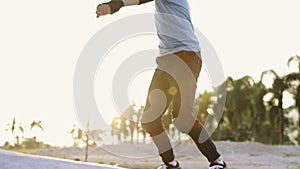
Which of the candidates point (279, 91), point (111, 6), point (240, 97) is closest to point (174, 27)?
point (111, 6)

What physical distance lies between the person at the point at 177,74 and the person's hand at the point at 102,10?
0.24 meters

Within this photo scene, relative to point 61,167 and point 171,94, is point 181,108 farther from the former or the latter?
point 61,167

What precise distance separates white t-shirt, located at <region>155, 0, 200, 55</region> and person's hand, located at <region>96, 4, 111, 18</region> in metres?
0.64

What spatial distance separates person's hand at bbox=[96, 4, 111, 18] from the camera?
174 inches

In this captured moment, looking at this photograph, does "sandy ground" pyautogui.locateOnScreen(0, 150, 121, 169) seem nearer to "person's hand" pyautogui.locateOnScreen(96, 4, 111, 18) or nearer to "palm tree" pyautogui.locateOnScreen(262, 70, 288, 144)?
"person's hand" pyautogui.locateOnScreen(96, 4, 111, 18)

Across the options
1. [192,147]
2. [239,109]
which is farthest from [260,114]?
[192,147]

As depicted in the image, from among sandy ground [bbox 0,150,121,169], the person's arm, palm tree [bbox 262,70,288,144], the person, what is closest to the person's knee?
the person

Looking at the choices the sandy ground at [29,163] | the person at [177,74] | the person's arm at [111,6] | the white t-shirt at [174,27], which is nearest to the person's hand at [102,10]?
the person's arm at [111,6]

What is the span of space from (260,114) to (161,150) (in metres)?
44.4

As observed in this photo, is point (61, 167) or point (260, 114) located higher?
point (260, 114)

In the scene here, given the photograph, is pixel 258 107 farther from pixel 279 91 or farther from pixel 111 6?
pixel 111 6

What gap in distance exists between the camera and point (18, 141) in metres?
43.9

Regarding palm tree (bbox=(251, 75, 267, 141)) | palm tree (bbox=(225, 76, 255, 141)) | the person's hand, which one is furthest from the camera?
palm tree (bbox=(225, 76, 255, 141))

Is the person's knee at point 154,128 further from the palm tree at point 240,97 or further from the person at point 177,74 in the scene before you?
the palm tree at point 240,97
